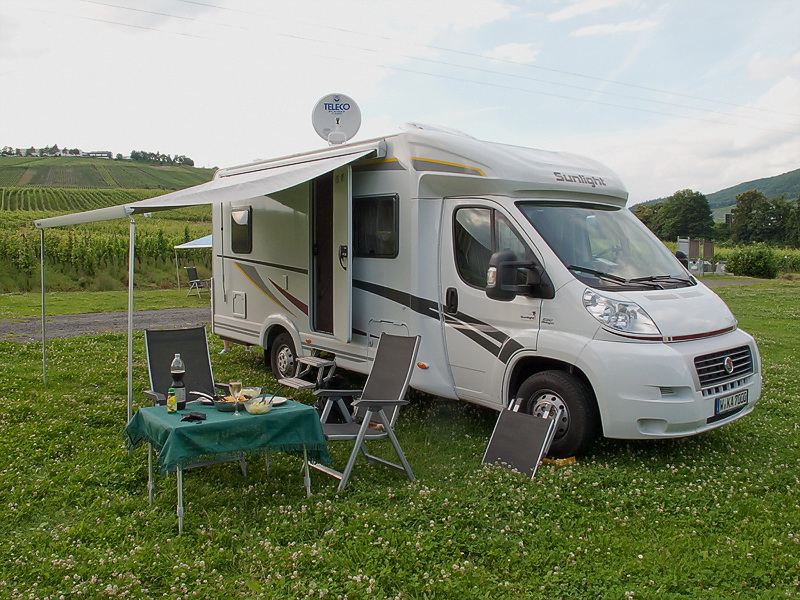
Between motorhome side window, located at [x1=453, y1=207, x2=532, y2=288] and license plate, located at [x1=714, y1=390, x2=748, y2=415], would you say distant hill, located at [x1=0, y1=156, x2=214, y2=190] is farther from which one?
license plate, located at [x1=714, y1=390, x2=748, y2=415]

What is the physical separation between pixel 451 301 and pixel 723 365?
2.37 meters

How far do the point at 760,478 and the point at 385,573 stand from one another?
322 cm

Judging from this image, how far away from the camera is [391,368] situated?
5.92 m

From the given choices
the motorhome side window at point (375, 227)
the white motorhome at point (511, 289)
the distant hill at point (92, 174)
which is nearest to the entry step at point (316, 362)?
the white motorhome at point (511, 289)

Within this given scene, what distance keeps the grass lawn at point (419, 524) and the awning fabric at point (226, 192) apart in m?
2.01

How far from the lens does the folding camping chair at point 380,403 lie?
17.1 ft

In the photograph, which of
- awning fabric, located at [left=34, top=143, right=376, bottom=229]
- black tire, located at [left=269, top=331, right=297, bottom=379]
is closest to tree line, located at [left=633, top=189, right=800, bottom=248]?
black tire, located at [left=269, top=331, right=297, bottom=379]

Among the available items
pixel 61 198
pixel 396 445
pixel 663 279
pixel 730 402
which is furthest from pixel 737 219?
pixel 396 445

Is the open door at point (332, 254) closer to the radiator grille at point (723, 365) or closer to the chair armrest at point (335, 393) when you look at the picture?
the chair armrest at point (335, 393)

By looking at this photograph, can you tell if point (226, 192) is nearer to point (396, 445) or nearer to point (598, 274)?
point (396, 445)

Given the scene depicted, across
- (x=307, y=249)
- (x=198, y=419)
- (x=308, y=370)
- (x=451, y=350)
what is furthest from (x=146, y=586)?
(x=307, y=249)

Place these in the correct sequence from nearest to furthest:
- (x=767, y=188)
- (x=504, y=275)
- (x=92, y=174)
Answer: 1. (x=504, y=275)
2. (x=92, y=174)
3. (x=767, y=188)

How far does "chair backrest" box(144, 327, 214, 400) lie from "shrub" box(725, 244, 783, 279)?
3660cm

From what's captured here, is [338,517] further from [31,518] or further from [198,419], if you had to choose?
[31,518]
